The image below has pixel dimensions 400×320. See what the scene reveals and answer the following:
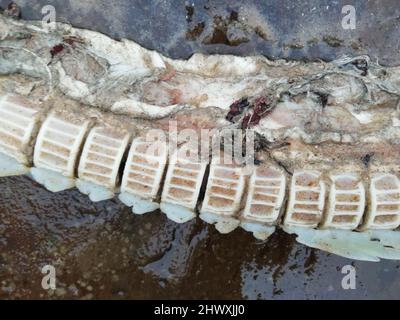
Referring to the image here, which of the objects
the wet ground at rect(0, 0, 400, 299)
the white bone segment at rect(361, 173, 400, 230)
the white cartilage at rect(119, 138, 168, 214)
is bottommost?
the wet ground at rect(0, 0, 400, 299)

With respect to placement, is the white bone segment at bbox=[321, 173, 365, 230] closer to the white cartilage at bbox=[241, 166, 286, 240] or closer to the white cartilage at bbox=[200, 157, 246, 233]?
the white cartilage at bbox=[241, 166, 286, 240]

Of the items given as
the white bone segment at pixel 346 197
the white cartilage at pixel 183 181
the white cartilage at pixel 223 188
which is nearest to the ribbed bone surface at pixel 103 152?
the white cartilage at pixel 183 181

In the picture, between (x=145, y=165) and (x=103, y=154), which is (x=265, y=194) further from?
(x=103, y=154)

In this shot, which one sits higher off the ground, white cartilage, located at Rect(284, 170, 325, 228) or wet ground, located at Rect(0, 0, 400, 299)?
white cartilage, located at Rect(284, 170, 325, 228)

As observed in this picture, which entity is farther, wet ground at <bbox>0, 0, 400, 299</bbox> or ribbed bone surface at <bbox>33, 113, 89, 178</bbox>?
A: wet ground at <bbox>0, 0, 400, 299</bbox>

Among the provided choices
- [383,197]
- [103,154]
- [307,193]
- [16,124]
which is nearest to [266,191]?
[307,193]

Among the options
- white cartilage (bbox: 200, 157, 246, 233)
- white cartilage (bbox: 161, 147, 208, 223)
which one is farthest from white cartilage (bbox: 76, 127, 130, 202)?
white cartilage (bbox: 200, 157, 246, 233)
